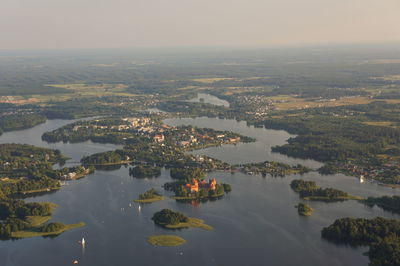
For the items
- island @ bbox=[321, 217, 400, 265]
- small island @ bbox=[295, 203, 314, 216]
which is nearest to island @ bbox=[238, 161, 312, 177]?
small island @ bbox=[295, 203, 314, 216]

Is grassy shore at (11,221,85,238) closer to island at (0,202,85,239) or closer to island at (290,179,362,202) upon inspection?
island at (0,202,85,239)

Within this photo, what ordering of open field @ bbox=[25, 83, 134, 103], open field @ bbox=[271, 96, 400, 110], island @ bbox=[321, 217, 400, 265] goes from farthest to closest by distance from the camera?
open field @ bbox=[25, 83, 134, 103]
open field @ bbox=[271, 96, 400, 110]
island @ bbox=[321, 217, 400, 265]

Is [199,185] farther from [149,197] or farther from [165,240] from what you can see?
[165,240]

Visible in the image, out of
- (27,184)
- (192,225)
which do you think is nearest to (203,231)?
(192,225)

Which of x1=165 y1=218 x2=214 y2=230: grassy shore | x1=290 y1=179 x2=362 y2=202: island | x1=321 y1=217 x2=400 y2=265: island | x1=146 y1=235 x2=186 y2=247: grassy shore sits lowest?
x1=146 y1=235 x2=186 y2=247: grassy shore

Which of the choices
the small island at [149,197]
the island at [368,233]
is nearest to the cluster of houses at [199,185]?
the small island at [149,197]

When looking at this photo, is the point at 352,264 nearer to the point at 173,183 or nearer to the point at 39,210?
the point at 173,183

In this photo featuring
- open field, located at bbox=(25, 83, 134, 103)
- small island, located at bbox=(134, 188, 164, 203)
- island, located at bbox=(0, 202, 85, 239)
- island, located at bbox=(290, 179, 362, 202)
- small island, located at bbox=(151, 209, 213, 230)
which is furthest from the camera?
open field, located at bbox=(25, 83, 134, 103)
